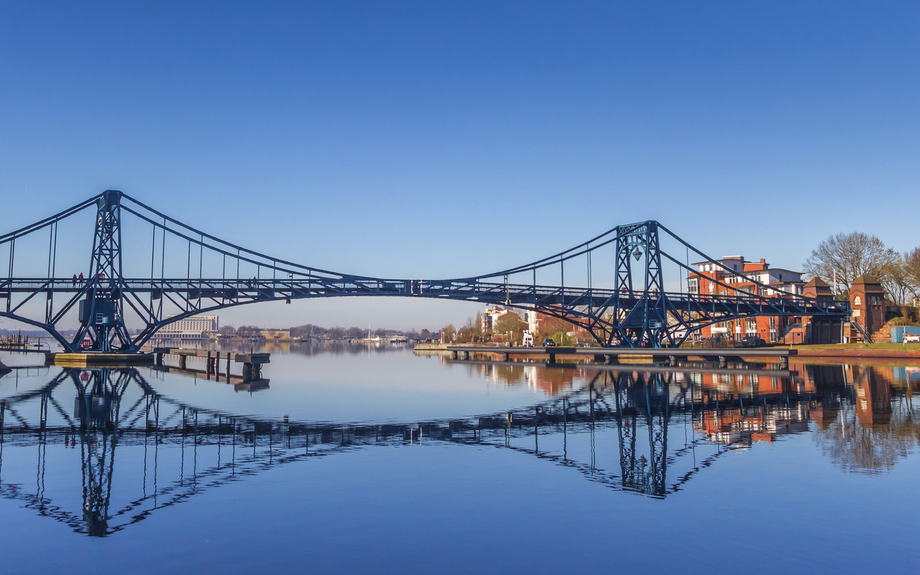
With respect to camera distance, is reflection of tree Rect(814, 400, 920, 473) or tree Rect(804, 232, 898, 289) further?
tree Rect(804, 232, 898, 289)

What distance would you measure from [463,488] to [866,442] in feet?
42.3

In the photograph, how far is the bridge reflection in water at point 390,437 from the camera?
1498 cm

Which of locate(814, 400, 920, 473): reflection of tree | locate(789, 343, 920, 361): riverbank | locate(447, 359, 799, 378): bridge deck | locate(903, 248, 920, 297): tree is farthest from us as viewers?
locate(903, 248, 920, 297): tree

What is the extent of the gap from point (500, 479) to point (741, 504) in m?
5.20

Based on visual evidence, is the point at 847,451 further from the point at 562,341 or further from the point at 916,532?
the point at 562,341

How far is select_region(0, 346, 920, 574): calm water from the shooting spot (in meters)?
10.4

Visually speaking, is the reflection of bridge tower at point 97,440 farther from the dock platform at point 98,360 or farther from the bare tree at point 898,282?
the bare tree at point 898,282

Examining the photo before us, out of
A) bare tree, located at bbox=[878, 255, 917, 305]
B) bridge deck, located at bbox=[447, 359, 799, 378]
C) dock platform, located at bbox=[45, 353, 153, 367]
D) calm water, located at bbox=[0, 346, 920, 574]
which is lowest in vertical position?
calm water, located at bbox=[0, 346, 920, 574]

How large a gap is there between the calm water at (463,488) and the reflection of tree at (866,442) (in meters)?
Answer: 0.11

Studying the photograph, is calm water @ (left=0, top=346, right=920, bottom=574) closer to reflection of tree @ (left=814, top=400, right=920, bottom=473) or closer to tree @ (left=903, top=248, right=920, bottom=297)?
reflection of tree @ (left=814, top=400, right=920, bottom=473)

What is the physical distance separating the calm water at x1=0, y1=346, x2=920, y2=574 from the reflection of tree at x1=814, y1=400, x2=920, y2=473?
0.36 ft

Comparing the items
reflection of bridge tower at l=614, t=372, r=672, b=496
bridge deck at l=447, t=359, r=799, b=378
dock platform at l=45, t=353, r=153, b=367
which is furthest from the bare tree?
dock platform at l=45, t=353, r=153, b=367

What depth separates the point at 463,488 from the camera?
14820mm

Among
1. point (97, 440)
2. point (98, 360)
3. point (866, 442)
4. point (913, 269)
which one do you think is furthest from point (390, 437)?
point (913, 269)
